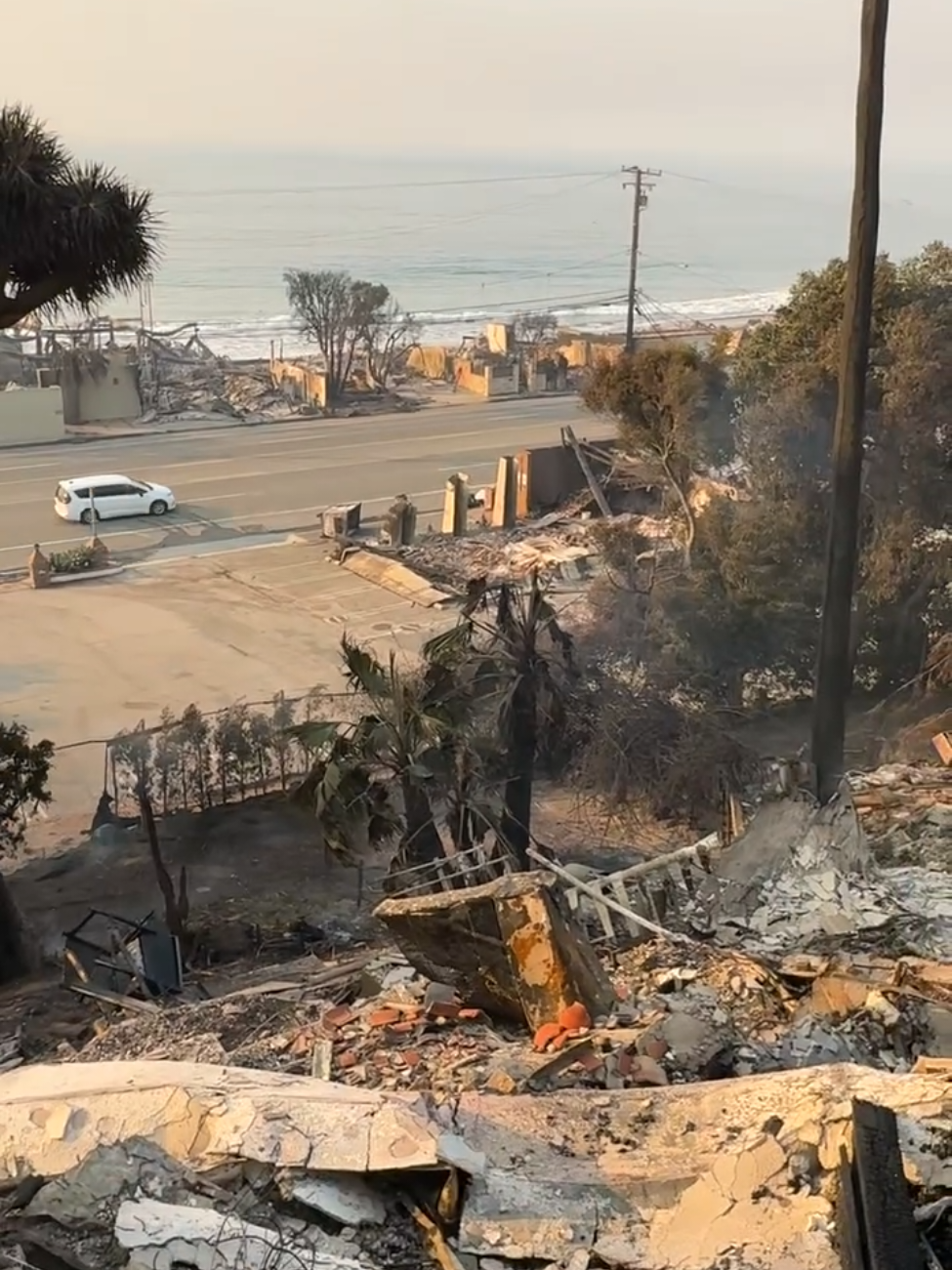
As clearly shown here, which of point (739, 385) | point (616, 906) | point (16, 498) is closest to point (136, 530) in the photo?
point (16, 498)

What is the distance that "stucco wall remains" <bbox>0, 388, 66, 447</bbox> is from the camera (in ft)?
133

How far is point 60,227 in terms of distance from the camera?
11281mm

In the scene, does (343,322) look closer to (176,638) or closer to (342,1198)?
(176,638)

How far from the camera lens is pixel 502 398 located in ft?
169

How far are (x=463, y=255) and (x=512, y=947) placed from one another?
121401 mm

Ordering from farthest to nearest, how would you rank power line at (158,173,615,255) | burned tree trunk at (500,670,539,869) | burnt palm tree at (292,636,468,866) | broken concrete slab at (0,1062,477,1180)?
power line at (158,173,615,255), burned tree trunk at (500,670,539,869), burnt palm tree at (292,636,468,866), broken concrete slab at (0,1062,477,1180)

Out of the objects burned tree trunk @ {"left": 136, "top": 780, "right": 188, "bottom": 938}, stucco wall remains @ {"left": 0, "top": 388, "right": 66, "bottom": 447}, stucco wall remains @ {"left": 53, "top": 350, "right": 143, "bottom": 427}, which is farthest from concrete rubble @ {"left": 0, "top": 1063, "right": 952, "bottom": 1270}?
stucco wall remains @ {"left": 53, "top": 350, "right": 143, "bottom": 427}

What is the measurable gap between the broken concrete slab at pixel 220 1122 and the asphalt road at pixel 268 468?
80.8 feet

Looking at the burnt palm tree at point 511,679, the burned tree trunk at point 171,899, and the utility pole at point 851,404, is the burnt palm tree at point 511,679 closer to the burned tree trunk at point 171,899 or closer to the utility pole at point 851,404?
the utility pole at point 851,404

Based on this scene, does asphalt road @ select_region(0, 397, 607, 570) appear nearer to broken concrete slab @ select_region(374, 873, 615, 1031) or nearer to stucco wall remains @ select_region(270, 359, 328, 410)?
stucco wall remains @ select_region(270, 359, 328, 410)

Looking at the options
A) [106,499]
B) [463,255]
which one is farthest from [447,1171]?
[463,255]

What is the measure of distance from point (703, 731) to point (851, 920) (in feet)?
23.4

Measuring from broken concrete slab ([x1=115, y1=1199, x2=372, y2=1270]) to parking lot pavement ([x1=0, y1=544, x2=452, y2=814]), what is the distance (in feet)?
41.0

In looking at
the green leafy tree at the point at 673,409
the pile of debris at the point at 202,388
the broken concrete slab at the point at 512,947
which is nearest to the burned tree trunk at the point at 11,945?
the broken concrete slab at the point at 512,947
